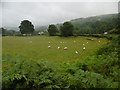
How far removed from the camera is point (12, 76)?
3.49m

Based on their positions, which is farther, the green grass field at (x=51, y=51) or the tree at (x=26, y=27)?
the tree at (x=26, y=27)

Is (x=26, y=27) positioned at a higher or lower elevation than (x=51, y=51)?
higher

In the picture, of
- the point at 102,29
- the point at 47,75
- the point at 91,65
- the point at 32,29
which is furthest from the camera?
the point at 102,29

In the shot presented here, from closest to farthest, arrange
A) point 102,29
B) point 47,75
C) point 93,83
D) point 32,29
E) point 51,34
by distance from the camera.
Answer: point 93,83 → point 47,75 → point 51,34 → point 32,29 → point 102,29

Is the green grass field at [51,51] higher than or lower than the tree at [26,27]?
lower

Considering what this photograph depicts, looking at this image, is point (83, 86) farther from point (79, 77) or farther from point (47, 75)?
point (47, 75)

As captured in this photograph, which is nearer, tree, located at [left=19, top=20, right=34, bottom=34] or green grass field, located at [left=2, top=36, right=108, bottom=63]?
green grass field, located at [left=2, top=36, right=108, bottom=63]

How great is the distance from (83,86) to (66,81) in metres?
0.27

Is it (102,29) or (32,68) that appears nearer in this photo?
(32,68)

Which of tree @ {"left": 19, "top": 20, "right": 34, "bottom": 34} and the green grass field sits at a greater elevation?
tree @ {"left": 19, "top": 20, "right": 34, "bottom": 34}

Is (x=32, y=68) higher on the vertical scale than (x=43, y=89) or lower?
higher

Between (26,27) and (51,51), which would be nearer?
(51,51)

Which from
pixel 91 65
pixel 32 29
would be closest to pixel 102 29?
pixel 32 29

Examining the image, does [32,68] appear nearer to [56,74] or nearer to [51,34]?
[56,74]
